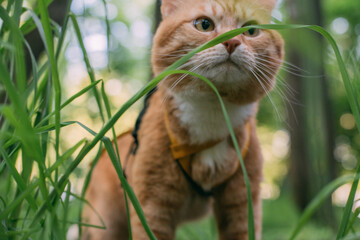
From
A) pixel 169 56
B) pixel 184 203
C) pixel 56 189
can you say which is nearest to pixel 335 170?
pixel 184 203

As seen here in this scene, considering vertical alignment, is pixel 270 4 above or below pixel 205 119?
above

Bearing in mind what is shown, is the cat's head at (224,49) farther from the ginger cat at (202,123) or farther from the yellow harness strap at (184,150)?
the yellow harness strap at (184,150)

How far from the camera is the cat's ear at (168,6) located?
1.37 metres

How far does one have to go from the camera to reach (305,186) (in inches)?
127

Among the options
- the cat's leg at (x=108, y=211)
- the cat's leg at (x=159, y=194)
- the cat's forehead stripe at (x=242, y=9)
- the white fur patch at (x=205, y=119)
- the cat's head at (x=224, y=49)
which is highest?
the cat's forehead stripe at (x=242, y=9)

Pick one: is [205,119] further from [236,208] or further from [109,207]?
[109,207]

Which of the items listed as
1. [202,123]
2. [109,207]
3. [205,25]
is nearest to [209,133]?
[202,123]

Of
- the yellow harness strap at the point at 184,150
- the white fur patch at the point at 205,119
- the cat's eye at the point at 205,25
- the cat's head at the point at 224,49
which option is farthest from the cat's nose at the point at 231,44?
the yellow harness strap at the point at 184,150

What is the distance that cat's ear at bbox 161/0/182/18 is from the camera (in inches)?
53.9

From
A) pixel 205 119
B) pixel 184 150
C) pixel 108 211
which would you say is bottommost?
pixel 108 211

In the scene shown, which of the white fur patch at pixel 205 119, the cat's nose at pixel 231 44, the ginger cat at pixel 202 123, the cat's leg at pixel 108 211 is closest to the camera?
the cat's nose at pixel 231 44

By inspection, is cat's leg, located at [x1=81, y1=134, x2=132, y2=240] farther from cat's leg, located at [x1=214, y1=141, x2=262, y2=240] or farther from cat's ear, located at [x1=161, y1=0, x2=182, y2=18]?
cat's ear, located at [x1=161, y1=0, x2=182, y2=18]

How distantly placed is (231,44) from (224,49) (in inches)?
1.0

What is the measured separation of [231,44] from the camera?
1070 millimetres
